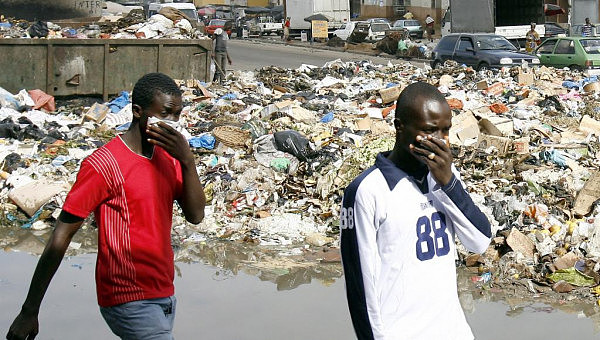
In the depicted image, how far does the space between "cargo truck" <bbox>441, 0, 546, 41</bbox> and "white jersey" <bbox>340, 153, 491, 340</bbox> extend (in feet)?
93.1

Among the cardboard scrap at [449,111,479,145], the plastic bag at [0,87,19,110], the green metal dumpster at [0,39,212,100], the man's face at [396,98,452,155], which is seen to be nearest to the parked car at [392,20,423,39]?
the green metal dumpster at [0,39,212,100]

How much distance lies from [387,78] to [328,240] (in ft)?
36.1

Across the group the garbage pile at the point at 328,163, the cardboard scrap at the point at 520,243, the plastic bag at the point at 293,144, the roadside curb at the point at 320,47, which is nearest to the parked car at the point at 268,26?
the roadside curb at the point at 320,47

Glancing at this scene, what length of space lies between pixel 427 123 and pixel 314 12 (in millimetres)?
40920

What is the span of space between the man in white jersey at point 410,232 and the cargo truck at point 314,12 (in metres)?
40.0

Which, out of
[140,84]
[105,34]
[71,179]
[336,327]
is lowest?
[336,327]

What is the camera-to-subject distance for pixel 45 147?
41.7 feet

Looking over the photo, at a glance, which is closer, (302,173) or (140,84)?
(140,84)

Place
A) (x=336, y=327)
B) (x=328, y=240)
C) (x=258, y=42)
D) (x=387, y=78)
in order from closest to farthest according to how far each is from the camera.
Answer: (x=336, y=327)
(x=328, y=240)
(x=387, y=78)
(x=258, y=42)

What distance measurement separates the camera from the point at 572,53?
22922mm

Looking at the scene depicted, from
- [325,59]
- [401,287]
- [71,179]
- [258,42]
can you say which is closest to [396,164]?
[401,287]

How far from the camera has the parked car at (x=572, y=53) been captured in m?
22.2

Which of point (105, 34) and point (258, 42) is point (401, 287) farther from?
point (258, 42)

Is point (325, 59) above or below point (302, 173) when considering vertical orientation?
above
